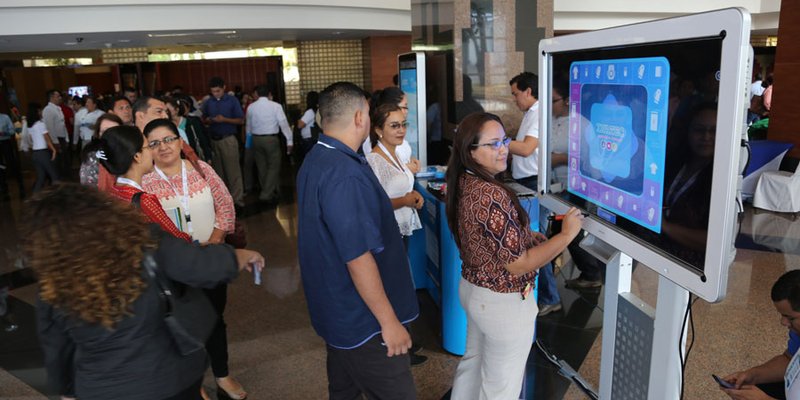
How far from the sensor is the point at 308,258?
1951mm

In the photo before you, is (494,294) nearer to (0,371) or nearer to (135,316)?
(135,316)

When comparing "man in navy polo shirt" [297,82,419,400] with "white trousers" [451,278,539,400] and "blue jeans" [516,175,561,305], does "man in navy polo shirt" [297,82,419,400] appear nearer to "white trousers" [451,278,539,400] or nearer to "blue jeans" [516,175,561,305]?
"white trousers" [451,278,539,400]

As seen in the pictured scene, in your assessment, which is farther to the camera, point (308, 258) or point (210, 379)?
point (210, 379)

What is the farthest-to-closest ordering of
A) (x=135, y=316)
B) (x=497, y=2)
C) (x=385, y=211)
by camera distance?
(x=497, y=2)
(x=385, y=211)
(x=135, y=316)

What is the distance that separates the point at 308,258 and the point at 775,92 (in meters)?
7.26

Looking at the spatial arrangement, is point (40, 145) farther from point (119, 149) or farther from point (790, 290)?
point (790, 290)

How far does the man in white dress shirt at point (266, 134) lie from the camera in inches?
279

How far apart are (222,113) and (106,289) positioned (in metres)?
5.91

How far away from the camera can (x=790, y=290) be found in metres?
1.89

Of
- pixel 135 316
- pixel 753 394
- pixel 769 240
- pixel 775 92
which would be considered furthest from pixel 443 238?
pixel 775 92

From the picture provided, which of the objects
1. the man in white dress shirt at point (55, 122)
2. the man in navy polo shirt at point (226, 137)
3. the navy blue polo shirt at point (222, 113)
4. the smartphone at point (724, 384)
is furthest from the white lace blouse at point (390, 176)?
the man in white dress shirt at point (55, 122)

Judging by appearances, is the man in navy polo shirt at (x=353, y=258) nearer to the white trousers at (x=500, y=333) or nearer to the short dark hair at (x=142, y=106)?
the white trousers at (x=500, y=333)

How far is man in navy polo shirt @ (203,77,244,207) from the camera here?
6.94m

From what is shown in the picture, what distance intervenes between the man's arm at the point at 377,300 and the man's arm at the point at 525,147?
2061 millimetres
